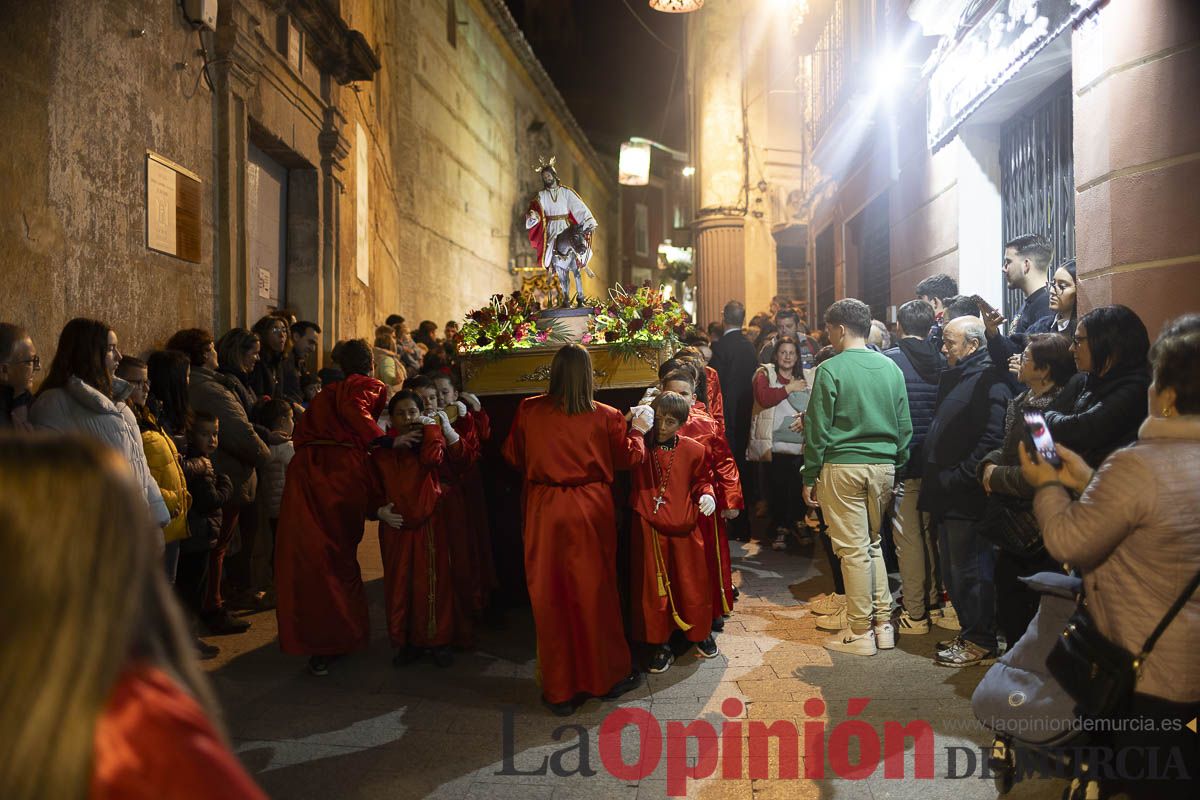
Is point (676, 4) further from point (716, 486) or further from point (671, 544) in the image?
point (671, 544)

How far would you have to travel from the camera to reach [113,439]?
426 centimetres

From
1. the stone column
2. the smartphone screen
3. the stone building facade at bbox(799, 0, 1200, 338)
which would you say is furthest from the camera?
the stone building facade at bbox(799, 0, 1200, 338)

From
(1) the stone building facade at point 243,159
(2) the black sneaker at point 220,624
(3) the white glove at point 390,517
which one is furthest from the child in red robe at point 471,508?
(1) the stone building facade at point 243,159

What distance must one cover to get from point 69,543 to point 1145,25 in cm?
591

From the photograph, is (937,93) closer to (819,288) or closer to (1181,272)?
(1181,272)

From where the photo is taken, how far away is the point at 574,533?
463 centimetres

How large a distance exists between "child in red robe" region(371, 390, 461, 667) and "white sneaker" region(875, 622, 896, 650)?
251 cm

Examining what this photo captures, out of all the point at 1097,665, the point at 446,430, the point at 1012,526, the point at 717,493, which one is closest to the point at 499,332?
the point at 446,430

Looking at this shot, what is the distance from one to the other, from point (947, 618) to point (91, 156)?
6.31 metres

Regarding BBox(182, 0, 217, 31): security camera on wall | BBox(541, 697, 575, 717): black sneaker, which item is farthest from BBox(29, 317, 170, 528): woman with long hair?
BBox(182, 0, 217, 31): security camera on wall

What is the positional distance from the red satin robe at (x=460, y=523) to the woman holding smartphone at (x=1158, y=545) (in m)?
3.46

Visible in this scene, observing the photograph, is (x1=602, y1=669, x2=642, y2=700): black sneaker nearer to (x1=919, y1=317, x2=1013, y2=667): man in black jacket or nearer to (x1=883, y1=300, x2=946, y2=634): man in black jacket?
(x1=919, y1=317, x2=1013, y2=667): man in black jacket

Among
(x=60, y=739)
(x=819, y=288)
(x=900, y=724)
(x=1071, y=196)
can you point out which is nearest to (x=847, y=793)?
(x=900, y=724)

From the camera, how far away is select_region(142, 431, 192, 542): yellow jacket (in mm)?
4910
